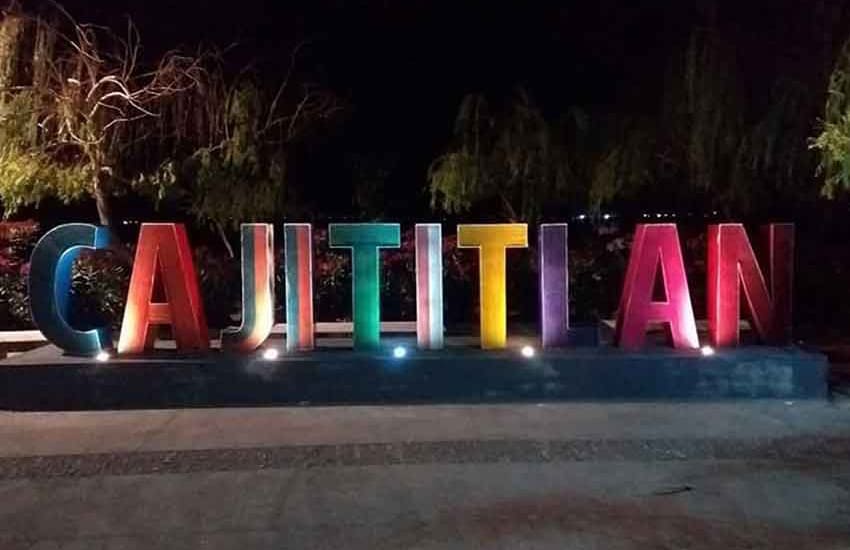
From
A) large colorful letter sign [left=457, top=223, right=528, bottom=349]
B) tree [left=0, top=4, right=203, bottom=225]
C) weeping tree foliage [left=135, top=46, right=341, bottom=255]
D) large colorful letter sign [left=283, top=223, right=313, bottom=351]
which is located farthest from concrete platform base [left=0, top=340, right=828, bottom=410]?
weeping tree foliage [left=135, top=46, right=341, bottom=255]

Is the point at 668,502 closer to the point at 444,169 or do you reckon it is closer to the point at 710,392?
the point at 710,392

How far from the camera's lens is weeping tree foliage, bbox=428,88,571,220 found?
1559cm

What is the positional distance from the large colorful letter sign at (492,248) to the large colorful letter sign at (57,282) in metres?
3.69

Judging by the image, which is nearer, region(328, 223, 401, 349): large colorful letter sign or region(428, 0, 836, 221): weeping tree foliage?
region(328, 223, 401, 349): large colorful letter sign

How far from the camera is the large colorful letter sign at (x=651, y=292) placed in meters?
10.9

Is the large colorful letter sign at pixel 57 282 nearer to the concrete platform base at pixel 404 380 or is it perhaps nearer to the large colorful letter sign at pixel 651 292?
the concrete platform base at pixel 404 380

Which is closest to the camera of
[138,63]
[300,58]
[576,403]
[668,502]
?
[668,502]

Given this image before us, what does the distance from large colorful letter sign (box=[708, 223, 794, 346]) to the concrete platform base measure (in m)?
0.43

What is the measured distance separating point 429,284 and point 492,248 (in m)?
0.72

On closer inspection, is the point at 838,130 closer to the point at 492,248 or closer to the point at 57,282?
the point at 492,248

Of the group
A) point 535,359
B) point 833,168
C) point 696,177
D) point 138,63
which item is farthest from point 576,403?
point 138,63

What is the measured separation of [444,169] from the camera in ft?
52.6

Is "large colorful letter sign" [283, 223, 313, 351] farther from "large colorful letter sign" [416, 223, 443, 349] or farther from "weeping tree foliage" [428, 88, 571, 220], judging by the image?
"weeping tree foliage" [428, 88, 571, 220]

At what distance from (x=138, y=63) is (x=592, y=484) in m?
10.5
